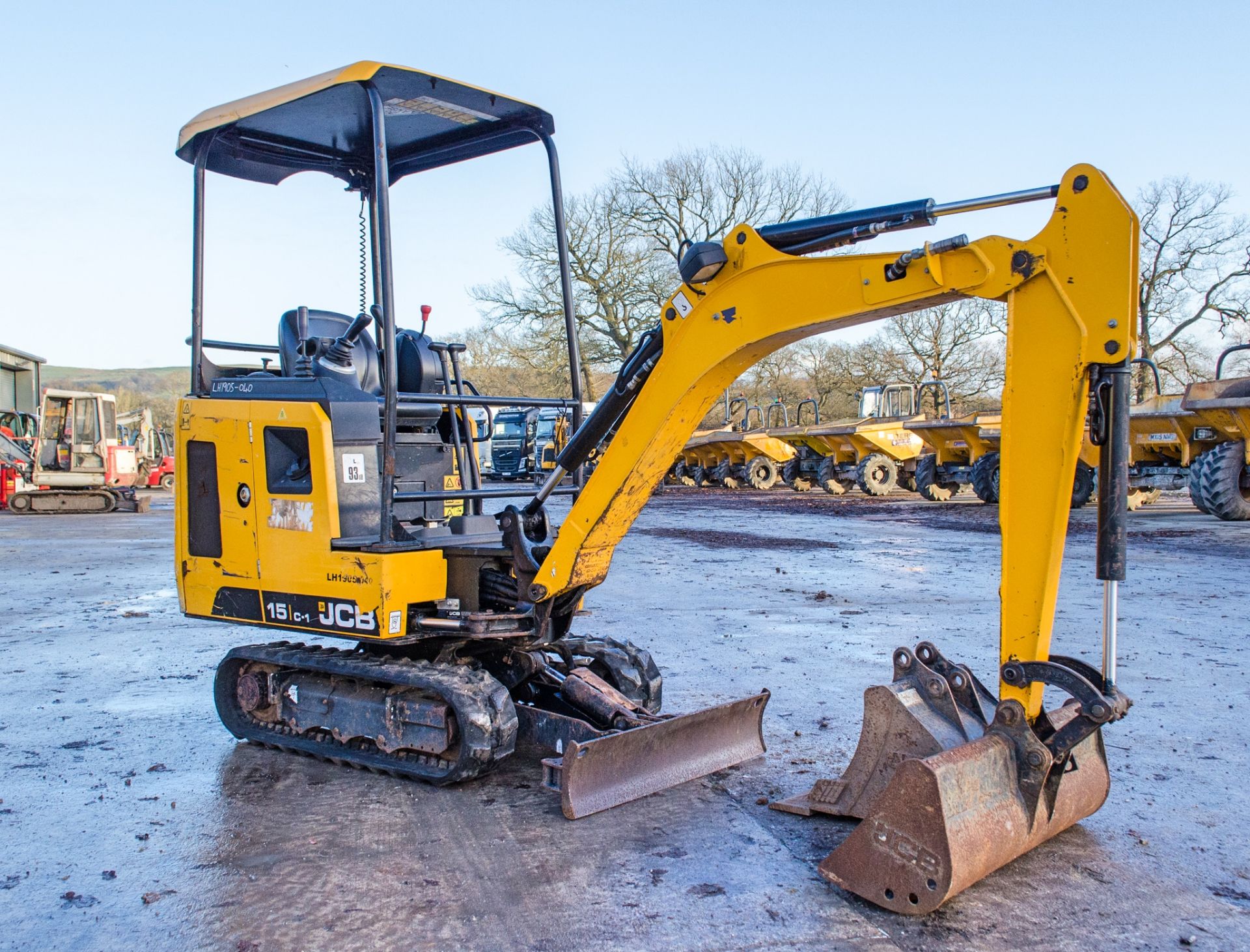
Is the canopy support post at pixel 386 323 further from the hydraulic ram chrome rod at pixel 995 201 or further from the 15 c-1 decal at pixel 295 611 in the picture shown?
the hydraulic ram chrome rod at pixel 995 201

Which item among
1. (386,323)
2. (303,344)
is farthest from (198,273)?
(386,323)

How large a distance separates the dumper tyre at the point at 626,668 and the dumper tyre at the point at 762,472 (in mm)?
23778

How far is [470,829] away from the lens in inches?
154

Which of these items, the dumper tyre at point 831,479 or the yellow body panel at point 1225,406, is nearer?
the yellow body panel at point 1225,406

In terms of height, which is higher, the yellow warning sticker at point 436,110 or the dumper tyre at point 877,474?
the yellow warning sticker at point 436,110

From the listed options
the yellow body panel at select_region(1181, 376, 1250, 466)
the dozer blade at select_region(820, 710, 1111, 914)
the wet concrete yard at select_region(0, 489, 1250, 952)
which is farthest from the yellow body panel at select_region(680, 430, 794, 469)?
the dozer blade at select_region(820, 710, 1111, 914)

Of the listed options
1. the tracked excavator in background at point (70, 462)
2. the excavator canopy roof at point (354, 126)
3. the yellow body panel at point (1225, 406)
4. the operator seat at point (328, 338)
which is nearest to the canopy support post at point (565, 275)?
the excavator canopy roof at point (354, 126)

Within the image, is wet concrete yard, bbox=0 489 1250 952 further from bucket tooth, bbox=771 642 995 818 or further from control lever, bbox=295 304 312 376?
control lever, bbox=295 304 312 376

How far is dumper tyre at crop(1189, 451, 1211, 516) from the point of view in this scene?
15383mm

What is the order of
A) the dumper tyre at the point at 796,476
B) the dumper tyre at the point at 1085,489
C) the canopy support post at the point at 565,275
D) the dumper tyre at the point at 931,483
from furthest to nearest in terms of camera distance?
the dumper tyre at the point at 796,476, the dumper tyre at the point at 931,483, the dumper tyre at the point at 1085,489, the canopy support post at the point at 565,275

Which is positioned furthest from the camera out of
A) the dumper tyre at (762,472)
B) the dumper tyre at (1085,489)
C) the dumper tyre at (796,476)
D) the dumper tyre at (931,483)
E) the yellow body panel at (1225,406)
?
the dumper tyre at (762,472)

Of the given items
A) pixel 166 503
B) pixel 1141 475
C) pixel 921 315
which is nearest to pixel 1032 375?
pixel 1141 475

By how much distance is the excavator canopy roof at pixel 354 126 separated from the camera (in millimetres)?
4594

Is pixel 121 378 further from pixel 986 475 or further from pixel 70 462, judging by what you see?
pixel 986 475
